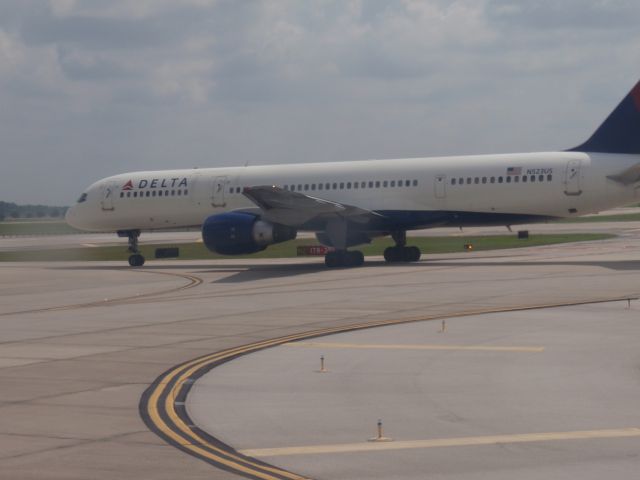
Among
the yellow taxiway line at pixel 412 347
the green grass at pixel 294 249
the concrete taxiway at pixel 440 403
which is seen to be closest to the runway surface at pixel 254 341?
the concrete taxiway at pixel 440 403

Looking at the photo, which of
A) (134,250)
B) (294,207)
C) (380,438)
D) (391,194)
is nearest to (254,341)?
(380,438)

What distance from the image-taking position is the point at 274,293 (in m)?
26.7

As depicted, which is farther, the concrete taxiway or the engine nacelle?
the engine nacelle

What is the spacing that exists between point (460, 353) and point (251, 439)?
5.90 metres

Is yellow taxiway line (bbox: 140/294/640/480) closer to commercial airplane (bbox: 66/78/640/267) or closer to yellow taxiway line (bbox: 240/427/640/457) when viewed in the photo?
yellow taxiway line (bbox: 240/427/640/457)

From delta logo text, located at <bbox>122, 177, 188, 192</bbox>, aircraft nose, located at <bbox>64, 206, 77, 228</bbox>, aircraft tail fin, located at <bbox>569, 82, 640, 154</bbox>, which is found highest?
aircraft tail fin, located at <bbox>569, 82, 640, 154</bbox>

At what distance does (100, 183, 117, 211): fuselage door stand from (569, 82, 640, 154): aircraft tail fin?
63.5 ft

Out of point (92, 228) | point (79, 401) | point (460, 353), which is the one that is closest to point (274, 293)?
point (460, 353)

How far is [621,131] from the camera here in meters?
33.7

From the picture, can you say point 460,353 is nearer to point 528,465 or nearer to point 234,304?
point 528,465

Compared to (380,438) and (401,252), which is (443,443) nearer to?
(380,438)

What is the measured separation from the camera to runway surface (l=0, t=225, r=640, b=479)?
909cm

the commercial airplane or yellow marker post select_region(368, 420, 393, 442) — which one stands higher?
the commercial airplane

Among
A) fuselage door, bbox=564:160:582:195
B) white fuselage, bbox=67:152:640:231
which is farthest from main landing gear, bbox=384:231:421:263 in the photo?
fuselage door, bbox=564:160:582:195
